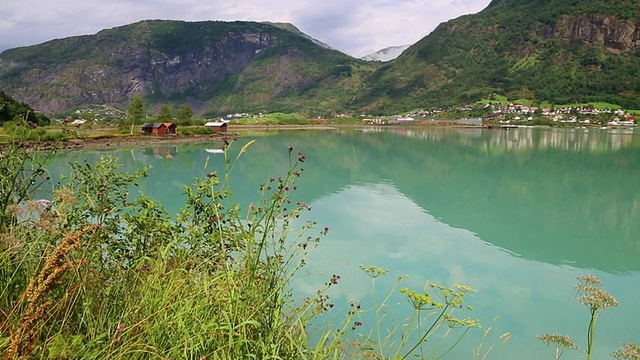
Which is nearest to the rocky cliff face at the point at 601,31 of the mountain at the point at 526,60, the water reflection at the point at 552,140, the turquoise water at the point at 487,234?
the mountain at the point at 526,60

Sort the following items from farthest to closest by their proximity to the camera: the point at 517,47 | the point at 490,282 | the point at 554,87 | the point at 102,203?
the point at 517,47 < the point at 554,87 < the point at 490,282 < the point at 102,203

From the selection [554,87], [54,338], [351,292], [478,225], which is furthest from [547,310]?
[554,87]

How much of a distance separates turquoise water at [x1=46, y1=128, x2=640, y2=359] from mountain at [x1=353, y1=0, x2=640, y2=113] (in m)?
111

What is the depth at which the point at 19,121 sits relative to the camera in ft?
10.7

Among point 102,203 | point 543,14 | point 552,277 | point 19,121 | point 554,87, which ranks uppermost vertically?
point 543,14

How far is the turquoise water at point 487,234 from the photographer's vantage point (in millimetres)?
7137

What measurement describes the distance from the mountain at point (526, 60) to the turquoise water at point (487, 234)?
111m

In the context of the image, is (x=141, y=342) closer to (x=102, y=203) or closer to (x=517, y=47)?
(x=102, y=203)

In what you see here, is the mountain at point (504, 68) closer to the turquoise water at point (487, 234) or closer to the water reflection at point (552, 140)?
the water reflection at point (552, 140)

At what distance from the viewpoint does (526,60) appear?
484 ft

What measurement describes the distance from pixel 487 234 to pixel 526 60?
158 metres

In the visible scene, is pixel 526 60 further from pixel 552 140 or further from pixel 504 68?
pixel 552 140

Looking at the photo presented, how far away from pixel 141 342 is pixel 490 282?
26.9 ft

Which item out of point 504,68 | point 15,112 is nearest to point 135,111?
point 15,112
